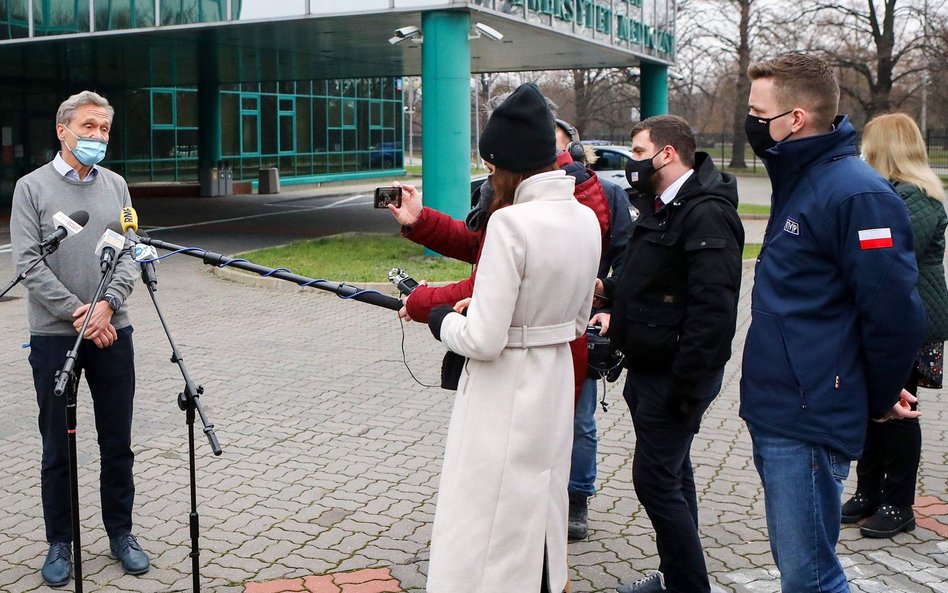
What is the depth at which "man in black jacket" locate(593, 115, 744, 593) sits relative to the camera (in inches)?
147

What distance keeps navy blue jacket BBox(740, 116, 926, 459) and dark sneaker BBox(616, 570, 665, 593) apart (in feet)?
4.48

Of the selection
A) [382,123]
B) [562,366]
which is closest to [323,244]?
[562,366]

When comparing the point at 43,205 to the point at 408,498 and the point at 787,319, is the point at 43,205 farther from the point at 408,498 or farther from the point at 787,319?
the point at 787,319

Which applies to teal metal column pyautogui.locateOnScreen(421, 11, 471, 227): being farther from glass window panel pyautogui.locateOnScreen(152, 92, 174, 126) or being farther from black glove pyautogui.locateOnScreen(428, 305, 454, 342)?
glass window panel pyautogui.locateOnScreen(152, 92, 174, 126)

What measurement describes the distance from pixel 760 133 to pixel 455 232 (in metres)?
1.35

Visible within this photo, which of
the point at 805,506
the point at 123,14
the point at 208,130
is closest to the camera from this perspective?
the point at 805,506

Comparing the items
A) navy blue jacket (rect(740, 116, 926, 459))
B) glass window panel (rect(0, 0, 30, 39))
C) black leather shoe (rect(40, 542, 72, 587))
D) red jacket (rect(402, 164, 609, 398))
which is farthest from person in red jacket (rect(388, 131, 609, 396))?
glass window panel (rect(0, 0, 30, 39))

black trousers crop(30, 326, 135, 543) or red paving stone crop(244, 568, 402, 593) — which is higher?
black trousers crop(30, 326, 135, 543)

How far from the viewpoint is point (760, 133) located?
3240mm

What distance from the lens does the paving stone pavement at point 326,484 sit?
4594 mm

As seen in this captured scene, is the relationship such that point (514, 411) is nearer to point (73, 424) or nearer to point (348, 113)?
point (73, 424)

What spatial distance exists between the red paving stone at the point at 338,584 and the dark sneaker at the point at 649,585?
3.20 ft

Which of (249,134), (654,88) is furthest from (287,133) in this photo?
(654,88)

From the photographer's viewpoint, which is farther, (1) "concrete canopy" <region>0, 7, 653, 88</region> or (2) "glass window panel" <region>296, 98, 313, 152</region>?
(2) "glass window panel" <region>296, 98, 313, 152</region>
